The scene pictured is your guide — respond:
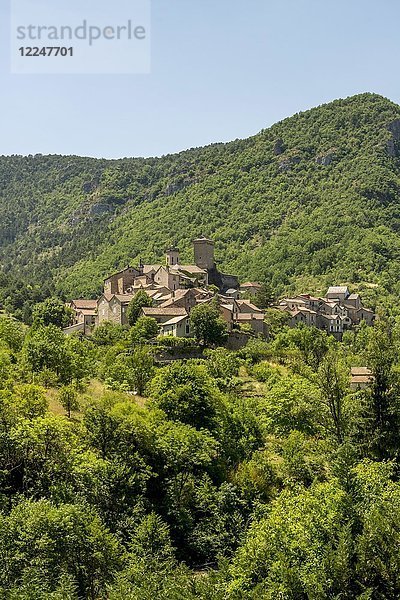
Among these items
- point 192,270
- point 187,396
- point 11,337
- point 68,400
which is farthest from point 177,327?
point 68,400

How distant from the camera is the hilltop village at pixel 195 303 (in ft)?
214

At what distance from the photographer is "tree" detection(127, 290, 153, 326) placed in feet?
212

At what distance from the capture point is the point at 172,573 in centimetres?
2638

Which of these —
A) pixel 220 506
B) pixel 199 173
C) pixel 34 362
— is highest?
pixel 199 173

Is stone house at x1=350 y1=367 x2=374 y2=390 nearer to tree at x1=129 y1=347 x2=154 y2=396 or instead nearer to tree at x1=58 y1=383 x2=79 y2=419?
tree at x1=129 y1=347 x2=154 y2=396

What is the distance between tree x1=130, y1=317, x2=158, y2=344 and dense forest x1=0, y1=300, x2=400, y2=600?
340 cm

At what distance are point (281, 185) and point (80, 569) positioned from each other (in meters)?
153

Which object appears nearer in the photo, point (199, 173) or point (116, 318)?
point (116, 318)

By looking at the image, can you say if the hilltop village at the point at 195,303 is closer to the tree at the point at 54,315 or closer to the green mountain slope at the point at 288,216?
the tree at the point at 54,315

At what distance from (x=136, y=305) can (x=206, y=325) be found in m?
8.16

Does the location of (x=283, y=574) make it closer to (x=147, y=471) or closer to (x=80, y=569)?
(x=80, y=569)

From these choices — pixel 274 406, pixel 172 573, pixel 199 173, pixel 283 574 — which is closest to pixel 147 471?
pixel 172 573

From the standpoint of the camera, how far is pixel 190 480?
35.6 m

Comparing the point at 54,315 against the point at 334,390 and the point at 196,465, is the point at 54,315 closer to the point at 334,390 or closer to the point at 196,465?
the point at 196,465
